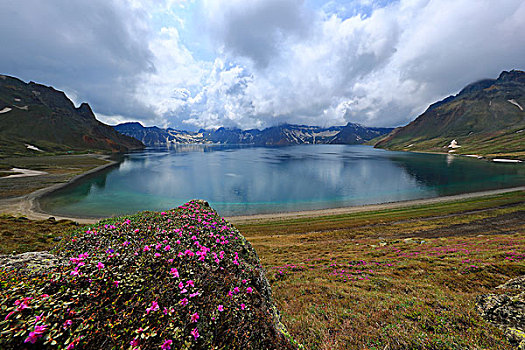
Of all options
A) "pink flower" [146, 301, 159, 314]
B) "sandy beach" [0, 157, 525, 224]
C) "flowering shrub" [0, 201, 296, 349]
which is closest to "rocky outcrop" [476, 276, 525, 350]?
"flowering shrub" [0, 201, 296, 349]

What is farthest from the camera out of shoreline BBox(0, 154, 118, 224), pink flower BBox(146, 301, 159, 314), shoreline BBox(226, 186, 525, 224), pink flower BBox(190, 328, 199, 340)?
shoreline BBox(226, 186, 525, 224)

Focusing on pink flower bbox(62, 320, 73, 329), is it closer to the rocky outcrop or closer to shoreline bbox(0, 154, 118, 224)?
the rocky outcrop

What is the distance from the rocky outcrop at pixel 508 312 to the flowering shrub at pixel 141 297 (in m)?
7.48

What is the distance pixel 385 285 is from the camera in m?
12.4

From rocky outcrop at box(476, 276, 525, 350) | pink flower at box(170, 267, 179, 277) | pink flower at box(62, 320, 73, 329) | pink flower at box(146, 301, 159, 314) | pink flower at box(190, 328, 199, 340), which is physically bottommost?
rocky outcrop at box(476, 276, 525, 350)

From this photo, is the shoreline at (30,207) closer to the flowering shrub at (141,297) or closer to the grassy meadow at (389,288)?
the flowering shrub at (141,297)

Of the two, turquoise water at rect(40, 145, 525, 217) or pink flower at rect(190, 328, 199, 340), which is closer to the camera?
pink flower at rect(190, 328, 199, 340)

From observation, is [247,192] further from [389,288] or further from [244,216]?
[389,288]

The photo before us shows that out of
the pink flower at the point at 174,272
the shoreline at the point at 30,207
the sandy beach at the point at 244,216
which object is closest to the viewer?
the pink flower at the point at 174,272

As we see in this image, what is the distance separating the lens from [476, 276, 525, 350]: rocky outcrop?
632 cm

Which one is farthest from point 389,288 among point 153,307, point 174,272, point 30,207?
point 30,207

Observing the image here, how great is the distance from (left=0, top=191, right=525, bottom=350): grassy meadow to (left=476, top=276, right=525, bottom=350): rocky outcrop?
298 millimetres

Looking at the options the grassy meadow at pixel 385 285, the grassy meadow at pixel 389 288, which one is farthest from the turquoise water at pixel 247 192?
the grassy meadow at pixel 389 288

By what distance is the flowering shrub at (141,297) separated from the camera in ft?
14.2
